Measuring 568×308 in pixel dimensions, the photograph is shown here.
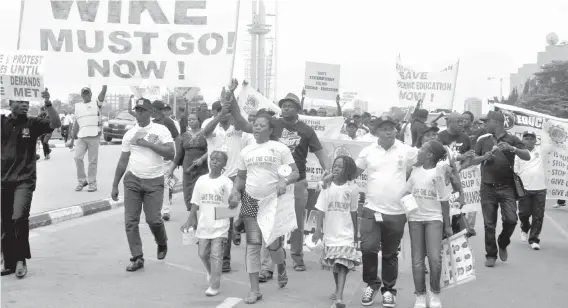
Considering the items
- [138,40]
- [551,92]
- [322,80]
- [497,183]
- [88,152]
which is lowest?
[88,152]

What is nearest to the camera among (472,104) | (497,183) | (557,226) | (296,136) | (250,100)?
(296,136)

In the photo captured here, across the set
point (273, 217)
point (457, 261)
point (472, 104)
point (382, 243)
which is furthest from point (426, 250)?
point (472, 104)

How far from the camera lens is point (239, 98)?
33.3 feet

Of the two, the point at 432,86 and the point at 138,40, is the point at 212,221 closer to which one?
the point at 138,40

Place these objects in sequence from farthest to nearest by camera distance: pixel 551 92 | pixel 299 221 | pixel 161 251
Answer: pixel 551 92, pixel 161 251, pixel 299 221

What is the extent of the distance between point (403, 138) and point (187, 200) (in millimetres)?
4604

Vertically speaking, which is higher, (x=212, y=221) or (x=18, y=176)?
(x=18, y=176)

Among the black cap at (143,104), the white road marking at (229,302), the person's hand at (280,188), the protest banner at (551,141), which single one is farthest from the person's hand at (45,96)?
the protest banner at (551,141)

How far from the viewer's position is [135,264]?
848 centimetres

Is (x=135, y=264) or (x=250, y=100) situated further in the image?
(x=250, y=100)

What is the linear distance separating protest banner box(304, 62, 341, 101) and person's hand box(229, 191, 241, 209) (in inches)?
433

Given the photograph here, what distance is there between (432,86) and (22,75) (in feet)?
32.1

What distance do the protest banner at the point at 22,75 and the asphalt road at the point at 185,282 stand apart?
1846 mm

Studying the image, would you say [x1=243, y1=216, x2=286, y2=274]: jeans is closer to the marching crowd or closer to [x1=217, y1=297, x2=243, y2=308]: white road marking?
the marching crowd
